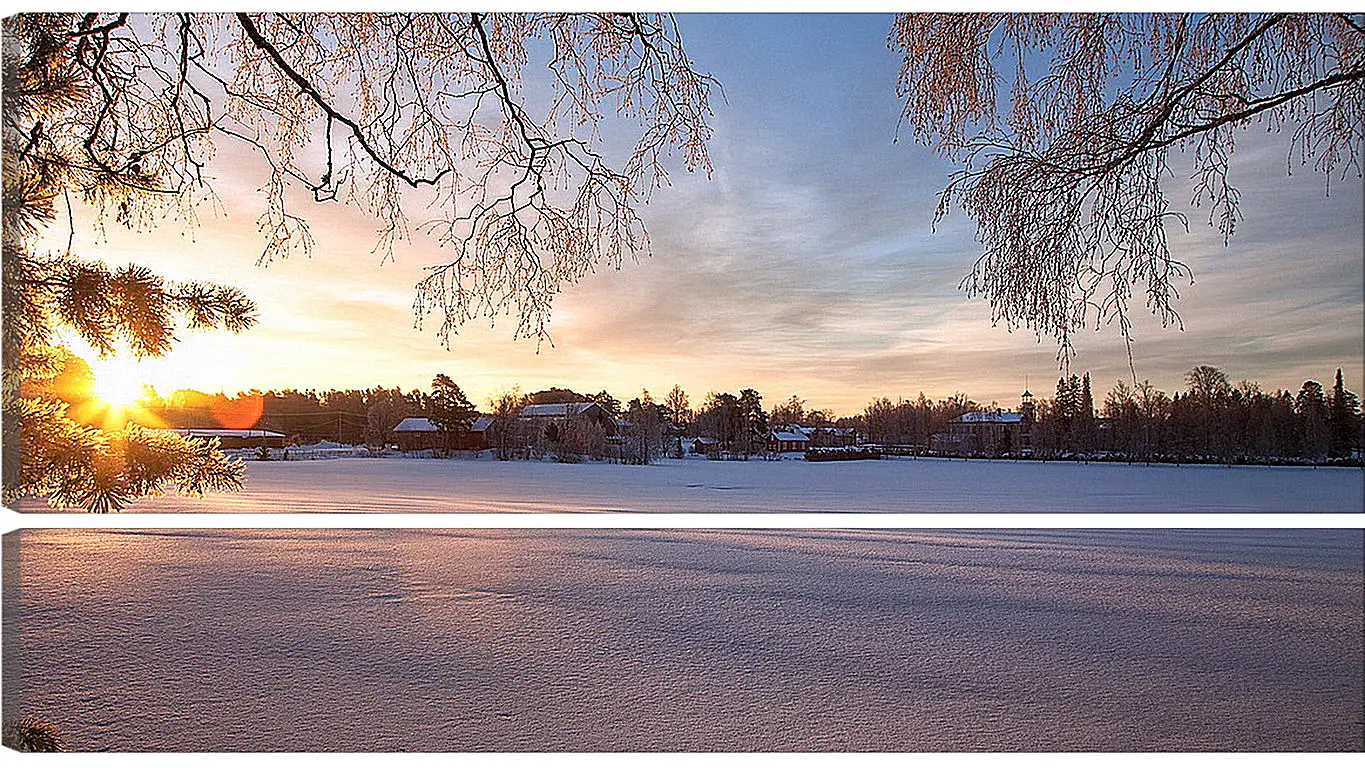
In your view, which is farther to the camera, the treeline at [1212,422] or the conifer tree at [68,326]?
the treeline at [1212,422]

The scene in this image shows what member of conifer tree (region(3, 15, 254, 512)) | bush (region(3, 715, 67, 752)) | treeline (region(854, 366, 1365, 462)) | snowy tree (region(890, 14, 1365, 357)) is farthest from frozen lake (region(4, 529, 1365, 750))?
snowy tree (region(890, 14, 1365, 357))

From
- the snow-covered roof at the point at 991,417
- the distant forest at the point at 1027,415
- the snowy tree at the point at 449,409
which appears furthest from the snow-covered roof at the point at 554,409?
the snow-covered roof at the point at 991,417

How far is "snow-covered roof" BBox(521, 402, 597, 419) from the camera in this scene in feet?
7.64

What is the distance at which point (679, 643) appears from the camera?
1733mm

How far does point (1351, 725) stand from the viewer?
1476 mm

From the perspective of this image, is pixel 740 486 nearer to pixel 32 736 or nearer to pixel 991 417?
pixel 991 417

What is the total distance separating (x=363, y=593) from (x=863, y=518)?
126 centimetres

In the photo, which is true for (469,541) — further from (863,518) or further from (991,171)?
(991,171)

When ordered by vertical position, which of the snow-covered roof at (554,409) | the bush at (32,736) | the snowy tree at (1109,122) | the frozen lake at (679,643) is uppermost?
the snowy tree at (1109,122)

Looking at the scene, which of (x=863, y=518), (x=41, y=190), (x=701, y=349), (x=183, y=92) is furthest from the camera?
(x=701, y=349)

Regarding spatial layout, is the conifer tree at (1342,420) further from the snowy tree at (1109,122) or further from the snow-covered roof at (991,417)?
the snow-covered roof at (991,417)

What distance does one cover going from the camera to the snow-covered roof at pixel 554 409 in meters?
2.33

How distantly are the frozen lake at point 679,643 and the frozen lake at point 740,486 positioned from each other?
0.59ft
